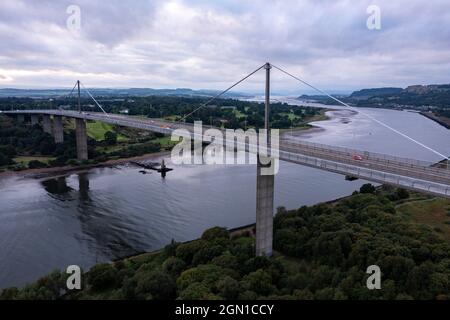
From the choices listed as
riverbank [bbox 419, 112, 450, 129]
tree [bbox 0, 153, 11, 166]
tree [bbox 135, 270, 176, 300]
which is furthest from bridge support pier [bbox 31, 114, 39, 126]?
riverbank [bbox 419, 112, 450, 129]

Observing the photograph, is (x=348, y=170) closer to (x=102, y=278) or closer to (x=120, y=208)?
(x=102, y=278)

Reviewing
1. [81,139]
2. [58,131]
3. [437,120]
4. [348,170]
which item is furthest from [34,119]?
[437,120]

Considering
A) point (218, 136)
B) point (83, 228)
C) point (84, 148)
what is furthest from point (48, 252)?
point (84, 148)

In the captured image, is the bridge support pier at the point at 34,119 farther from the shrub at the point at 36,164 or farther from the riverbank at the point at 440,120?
the riverbank at the point at 440,120

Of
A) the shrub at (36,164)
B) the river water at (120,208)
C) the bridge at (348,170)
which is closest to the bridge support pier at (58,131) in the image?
the shrub at (36,164)

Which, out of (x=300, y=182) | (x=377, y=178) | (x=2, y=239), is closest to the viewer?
(x=377, y=178)
